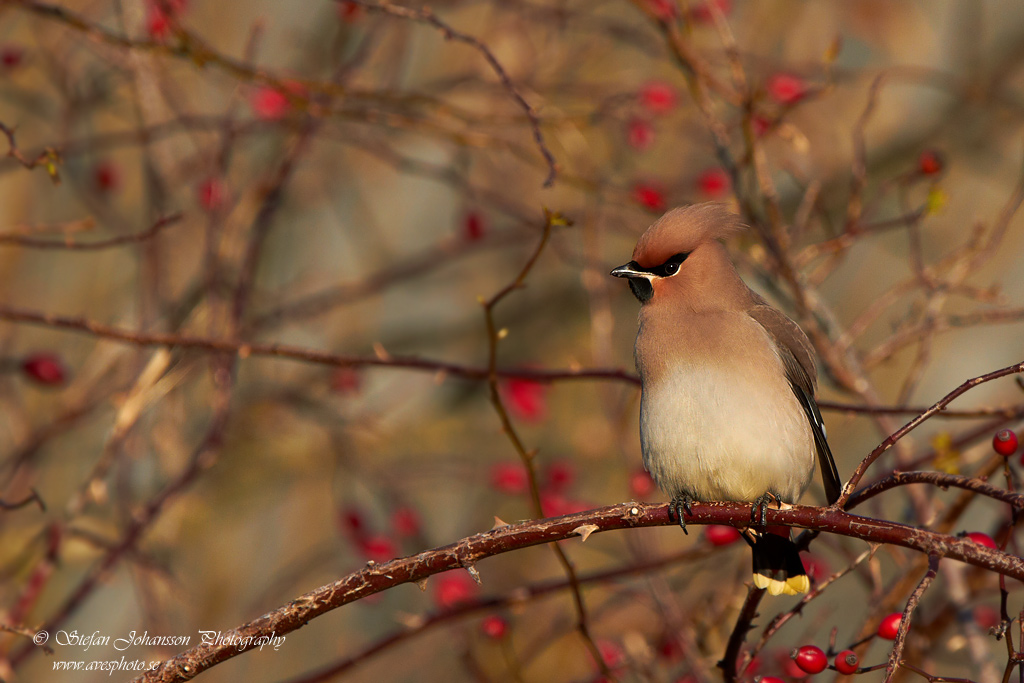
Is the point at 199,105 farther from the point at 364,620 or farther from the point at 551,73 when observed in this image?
the point at 364,620

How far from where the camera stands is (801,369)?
3.53 metres

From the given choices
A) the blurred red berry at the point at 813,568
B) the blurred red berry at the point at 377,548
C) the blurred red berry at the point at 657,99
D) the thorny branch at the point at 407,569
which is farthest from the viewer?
the blurred red berry at the point at 657,99

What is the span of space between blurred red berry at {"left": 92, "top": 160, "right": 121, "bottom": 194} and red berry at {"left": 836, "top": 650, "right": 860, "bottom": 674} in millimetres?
4938

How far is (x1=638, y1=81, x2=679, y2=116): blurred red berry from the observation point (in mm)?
5219

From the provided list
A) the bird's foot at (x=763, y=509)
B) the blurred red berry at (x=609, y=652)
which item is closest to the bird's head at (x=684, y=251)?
the bird's foot at (x=763, y=509)

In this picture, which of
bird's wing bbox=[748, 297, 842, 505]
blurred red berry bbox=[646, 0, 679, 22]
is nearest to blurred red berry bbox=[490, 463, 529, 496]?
bird's wing bbox=[748, 297, 842, 505]

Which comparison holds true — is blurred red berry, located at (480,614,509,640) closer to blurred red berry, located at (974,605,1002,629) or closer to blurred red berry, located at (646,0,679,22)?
blurred red berry, located at (974,605,1002,629)

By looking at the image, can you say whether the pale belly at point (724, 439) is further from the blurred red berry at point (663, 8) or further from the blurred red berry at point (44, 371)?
the blurred red berry at point (44, 371)

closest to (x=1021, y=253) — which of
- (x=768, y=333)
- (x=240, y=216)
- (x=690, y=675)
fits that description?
(x=768, y=333)

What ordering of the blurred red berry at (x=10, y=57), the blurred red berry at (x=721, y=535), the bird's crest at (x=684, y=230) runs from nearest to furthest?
the bird's crest at (x=684, y=230) → the blurred red berry at (x=721, y=535) → the blurred red berry at (x=10, y=57)

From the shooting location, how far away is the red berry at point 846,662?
231 cm

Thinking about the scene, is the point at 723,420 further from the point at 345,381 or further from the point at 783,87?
the point at 345,381

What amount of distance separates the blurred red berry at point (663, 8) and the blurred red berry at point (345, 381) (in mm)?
2488

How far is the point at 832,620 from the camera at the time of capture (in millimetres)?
6547
